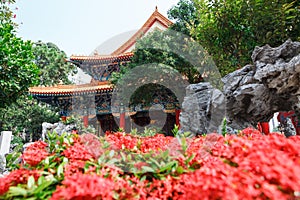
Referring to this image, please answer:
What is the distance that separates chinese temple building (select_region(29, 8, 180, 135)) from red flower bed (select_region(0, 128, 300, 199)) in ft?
27.7

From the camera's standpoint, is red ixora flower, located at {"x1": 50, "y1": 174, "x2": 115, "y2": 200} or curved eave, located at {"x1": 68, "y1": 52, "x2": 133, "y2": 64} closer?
red ixora flower, located at {"x1": 50, "y1": 174, "x2": 115, "y2": 200}

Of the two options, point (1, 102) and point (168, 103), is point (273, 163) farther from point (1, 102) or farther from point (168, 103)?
point (168, 103)

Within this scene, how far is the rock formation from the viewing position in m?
4.38

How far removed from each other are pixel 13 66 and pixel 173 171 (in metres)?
6.06

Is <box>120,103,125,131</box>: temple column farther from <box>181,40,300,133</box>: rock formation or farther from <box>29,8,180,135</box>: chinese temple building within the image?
<box>181,40,300,133</box>: rock formation

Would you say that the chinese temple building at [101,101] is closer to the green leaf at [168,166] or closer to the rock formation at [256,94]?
the rock formation at [256,94]

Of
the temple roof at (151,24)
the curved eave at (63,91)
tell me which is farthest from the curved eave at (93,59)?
the temple roof at (151,24)

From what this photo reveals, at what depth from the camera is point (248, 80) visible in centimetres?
501

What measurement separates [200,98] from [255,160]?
5161 mm

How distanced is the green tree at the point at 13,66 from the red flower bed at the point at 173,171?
468 cm

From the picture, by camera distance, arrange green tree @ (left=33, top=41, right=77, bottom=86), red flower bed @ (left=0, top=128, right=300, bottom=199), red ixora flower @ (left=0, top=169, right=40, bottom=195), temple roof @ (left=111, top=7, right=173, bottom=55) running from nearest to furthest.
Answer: red flower bed @ (left=0, top=128, right=300, bottom=199), red ixora flower @ (left=0, top=169, right=40, bottom=195), temple roof @ (left=111, top=7, right=173, bottom=55), green tree @ (left=33, top=41, right=77, bottom=86)

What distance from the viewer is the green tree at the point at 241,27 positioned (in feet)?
19.0

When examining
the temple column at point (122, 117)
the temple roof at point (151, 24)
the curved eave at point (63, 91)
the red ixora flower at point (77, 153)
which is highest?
the temple roof at point (151, 24)

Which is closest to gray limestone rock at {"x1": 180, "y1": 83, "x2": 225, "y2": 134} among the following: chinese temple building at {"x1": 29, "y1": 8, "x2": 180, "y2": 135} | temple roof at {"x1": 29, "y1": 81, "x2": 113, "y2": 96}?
chinese temple building at {"x1": 29, "y1": 8, "x2": 180, "y2": 135}
